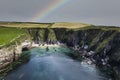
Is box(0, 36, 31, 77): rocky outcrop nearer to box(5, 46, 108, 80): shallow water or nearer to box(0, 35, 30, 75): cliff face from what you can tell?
box(0, 35, 30, 75): cliff face

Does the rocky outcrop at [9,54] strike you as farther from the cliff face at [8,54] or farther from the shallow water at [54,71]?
the shallow water at [54,71]

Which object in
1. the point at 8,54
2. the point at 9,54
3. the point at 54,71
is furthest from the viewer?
the point at 9,54

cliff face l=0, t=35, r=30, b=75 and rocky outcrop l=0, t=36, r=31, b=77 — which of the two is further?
rocky outcrop l=0, t=36, r=31, b=77

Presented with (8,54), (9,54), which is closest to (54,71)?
(8,54)

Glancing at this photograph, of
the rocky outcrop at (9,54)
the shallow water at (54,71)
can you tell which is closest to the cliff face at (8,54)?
the rocky outcrop at (9,54)

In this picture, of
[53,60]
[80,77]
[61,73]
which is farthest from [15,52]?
[80,77]

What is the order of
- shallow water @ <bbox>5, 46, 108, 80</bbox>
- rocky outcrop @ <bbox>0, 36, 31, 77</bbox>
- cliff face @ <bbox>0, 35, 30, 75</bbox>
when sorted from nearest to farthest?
shallow water @ <bbox>5, 46, 108, 80</bbox>
cliff face @ <bbox>0, 35, 30, 75</bbox>
rocky outcrop @ <bbox>0, 36, 31, 77</bbox>

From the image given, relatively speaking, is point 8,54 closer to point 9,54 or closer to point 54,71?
point 9,54

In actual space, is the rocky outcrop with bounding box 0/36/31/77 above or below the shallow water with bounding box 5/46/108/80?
above

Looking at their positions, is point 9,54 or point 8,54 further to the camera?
point 9,54

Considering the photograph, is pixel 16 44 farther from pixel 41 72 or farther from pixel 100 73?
pixel 100 73

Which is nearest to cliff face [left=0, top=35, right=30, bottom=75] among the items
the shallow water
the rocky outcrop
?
the rocky outcrop
